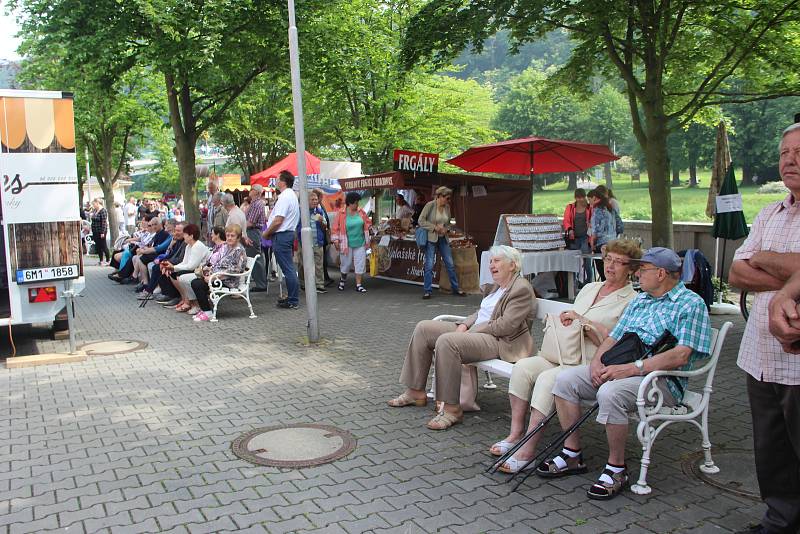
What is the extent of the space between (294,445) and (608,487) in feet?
7.09

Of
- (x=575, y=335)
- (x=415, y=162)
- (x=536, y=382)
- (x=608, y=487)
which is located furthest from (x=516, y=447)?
(x=415, y=162)

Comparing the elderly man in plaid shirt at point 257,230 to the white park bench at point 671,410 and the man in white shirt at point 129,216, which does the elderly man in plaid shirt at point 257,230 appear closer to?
the white park bench at point 671,410

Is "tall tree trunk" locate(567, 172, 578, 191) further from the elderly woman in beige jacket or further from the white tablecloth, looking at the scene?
the elderly woman in beige jacket

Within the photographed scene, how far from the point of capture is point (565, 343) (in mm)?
4484

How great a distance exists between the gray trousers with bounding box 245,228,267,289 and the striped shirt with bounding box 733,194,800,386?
10066 mm

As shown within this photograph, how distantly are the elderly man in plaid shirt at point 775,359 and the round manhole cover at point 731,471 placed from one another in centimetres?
55

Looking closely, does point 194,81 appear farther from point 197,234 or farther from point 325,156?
point 325,156

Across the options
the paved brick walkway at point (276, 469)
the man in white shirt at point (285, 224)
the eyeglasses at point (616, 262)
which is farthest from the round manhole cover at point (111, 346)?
the eyeglasses at point (616, 262)

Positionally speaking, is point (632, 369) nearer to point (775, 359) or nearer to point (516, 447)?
point (516, 447)

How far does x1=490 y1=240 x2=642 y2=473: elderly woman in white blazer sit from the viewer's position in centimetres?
446

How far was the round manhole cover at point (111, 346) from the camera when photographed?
7.99 metres

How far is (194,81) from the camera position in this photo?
44.6 feet

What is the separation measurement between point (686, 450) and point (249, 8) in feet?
39.9

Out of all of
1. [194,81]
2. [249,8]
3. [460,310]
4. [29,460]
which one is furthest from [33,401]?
[249,8]
